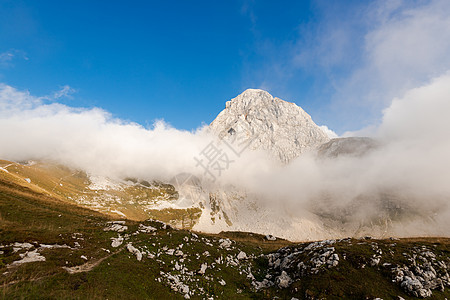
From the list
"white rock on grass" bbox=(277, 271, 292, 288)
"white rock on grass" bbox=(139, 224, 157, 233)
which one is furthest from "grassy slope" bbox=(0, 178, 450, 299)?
"white rock on grass" bbox=(139, 224, 157, 233)

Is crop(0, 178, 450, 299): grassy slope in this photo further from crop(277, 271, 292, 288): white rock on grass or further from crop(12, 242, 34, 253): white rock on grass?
crop(277, 271, 292, 288): white rock on grass

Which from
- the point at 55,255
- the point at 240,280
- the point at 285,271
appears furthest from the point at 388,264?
the point at 55,255

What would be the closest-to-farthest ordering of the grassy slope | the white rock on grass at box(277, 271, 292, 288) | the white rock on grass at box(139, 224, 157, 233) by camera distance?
1. the grassy slope
2. the white rock on grass at box(277, 271, 292, 288)
3. the white rock on grass at box(139, 224, 157, 233)

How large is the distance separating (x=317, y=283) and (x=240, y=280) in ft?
38.9

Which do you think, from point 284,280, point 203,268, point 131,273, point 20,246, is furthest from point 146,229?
point 284,280

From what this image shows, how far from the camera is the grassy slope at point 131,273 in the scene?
1845 cm

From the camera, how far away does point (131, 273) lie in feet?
80.5

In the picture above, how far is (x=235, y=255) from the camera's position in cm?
3956

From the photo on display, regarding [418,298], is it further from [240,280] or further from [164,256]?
[164,256]

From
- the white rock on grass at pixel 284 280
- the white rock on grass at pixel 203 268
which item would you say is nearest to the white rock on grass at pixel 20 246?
the white rock on grass at pixel 203 268

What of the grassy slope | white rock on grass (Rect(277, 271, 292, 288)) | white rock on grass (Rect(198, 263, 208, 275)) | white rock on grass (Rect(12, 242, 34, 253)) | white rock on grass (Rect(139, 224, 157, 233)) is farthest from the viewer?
white rock on grass (Rect(139, 224, 157, 233))

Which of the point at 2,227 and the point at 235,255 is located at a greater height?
the point at 235,255

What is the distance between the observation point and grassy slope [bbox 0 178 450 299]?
60.5ft

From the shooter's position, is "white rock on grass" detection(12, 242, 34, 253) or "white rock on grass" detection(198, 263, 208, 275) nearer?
"white rock on grass" detection(12, 242, 34, 253)
